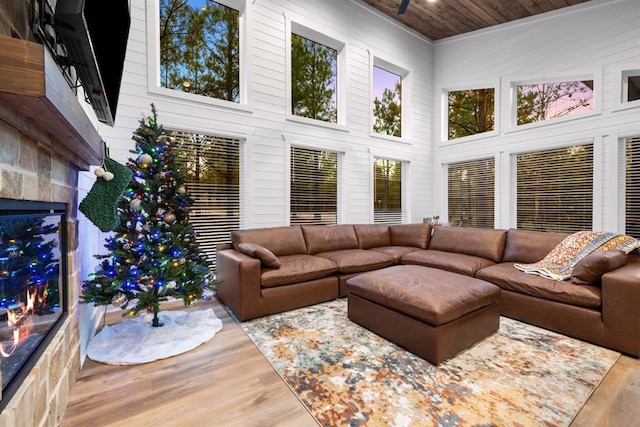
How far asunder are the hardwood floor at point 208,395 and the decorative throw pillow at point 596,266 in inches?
24.5

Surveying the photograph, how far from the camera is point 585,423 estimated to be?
5.01 ft

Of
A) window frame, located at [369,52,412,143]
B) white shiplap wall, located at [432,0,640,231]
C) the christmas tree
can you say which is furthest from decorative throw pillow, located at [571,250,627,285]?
window frame, located at [369,52,412,143]

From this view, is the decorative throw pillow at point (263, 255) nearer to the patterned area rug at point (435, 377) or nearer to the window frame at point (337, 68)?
the patterned area rug at point (435, 377)

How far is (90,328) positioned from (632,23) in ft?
23.3

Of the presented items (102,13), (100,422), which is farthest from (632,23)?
(100,422)

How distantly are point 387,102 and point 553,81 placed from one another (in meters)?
2.62

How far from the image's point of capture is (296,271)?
3.16 meters

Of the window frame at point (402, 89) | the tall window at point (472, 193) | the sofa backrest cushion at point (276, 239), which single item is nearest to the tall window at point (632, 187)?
the tall window at point (472, 193)

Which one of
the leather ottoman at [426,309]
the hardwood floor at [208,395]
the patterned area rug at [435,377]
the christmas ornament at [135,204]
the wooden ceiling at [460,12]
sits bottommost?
the hardwood floor at [208,395]

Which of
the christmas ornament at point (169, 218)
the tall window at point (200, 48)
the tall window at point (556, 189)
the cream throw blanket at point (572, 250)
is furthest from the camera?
the tall window at point (556, 189)

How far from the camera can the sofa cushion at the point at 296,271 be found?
298 cm

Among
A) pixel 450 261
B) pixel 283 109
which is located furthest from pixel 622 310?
pixel 283 109

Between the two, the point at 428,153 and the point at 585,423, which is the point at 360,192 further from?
the point at 585,423

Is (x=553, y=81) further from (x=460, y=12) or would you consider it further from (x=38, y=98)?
(x=38, y=98)
